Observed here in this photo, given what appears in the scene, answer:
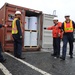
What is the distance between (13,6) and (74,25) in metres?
3.24

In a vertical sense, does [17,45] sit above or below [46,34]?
below

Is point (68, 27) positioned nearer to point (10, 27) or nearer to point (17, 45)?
point (17, 45)

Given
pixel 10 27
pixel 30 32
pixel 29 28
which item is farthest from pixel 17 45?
pixel 29 28

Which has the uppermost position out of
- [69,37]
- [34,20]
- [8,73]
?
[34,20]

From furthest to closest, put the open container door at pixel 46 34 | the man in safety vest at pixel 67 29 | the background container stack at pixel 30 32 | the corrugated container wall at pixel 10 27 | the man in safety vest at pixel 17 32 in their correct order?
1. the open container door at pixel 46 34
2. the background container stack at pixel 30 32
3. the corrugated container wall at pixel 10 27
4. the man in safety vest at pixel 67 29
5. the man in safety vest at pixel 17 32

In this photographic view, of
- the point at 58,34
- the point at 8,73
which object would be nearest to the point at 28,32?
the point at 58,34

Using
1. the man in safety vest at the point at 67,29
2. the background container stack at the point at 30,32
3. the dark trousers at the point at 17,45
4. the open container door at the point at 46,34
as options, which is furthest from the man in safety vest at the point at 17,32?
the open container door at the point at 46,34

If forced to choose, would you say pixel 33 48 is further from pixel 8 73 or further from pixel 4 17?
pixel 8 73

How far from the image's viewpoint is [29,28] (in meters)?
11.6

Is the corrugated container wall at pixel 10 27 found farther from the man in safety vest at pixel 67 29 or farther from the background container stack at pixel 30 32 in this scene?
the man in safety vest at pixel 67 29

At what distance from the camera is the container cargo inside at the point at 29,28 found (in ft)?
34.7

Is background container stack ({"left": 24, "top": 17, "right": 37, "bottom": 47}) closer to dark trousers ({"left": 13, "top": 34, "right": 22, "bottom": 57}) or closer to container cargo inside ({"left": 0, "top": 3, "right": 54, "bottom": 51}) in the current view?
container cargo inside ({"left": 0, "top": 3, "right": 54, "bottom": 51})

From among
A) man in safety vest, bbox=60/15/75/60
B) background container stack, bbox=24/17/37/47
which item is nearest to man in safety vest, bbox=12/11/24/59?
man in safety vest, bbox=60/15/75/60

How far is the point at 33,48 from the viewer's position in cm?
1159
